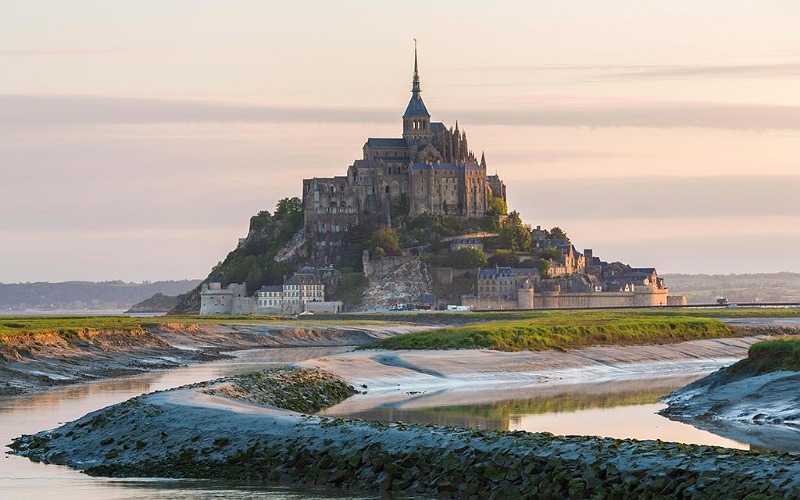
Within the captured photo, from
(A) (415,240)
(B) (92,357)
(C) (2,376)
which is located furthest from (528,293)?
(C) (2,376)

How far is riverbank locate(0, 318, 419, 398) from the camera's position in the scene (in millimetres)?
50906

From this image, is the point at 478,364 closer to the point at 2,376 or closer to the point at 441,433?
the point at 2,376

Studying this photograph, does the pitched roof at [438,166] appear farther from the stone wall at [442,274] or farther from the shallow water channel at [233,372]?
the shallow water channel at [233,372]

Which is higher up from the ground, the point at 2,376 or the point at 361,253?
the point at 361,253

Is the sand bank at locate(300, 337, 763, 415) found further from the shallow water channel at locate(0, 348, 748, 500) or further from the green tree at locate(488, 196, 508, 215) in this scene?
the green tree at locate(488, 196, 508, 215)

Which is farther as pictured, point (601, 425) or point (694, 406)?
point (694, 406)

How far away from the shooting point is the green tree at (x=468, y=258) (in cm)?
16775

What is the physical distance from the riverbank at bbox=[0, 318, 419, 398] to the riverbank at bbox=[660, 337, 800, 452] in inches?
797

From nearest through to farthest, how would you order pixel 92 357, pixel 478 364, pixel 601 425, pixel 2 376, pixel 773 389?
pixel 601 425 < pixel 773 389 < pixel 2 376 < pixel 478 364 < pixel 92 357

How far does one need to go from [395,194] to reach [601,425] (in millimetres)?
144732

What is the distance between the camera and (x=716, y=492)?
19.4 meters

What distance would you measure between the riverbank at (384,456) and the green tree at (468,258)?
136770mm

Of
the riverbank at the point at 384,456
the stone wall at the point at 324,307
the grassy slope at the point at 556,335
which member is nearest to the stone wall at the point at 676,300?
the stone wall at the point at 324,307

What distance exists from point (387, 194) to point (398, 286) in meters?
15.3
